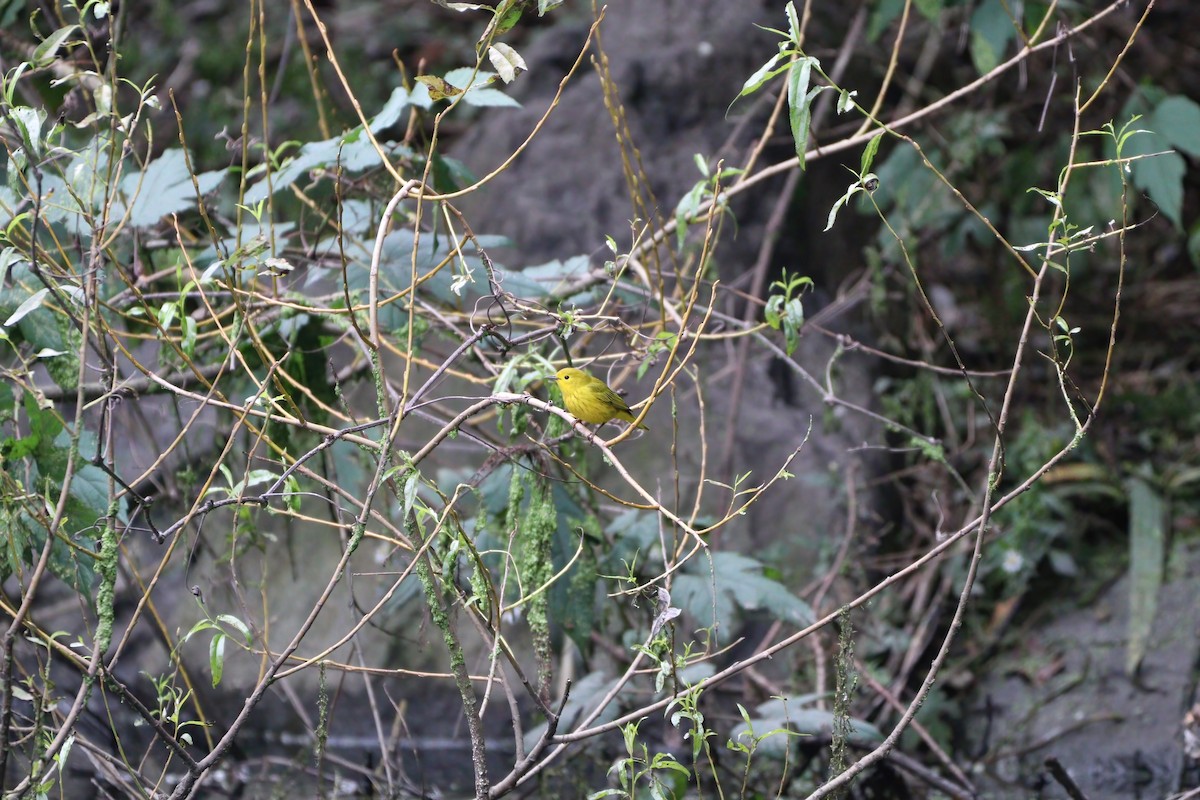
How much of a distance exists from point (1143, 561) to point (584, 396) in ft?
7.14

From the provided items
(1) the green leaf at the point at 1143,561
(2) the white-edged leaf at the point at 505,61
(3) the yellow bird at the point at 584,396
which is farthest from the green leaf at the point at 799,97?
(1) the green leaf at the point at 1143,561

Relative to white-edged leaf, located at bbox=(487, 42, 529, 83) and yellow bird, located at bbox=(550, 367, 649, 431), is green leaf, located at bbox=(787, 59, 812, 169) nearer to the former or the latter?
white-edged leaf, located at bbox=(487, 42, 529, 83)

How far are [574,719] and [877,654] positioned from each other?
41.7 inches

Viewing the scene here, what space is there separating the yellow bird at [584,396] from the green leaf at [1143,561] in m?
1.95

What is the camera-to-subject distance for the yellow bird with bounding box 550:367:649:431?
183 centimetres

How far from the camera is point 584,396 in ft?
6.04

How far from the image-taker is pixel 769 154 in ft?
12.5

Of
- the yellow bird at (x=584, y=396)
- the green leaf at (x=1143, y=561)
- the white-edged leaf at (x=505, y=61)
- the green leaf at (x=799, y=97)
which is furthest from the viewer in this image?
the green leaf at (x=1143, y=561)

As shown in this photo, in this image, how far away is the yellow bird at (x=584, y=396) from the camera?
183cm

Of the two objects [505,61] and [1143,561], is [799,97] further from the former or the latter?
[1143,561]

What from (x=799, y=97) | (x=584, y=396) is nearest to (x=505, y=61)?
(x=799, y=97)

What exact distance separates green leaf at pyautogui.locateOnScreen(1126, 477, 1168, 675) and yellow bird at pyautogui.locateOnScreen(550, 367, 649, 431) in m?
1.95

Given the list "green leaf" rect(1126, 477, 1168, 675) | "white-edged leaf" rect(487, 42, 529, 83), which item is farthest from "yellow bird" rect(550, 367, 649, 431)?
"green leaf" rect(1126, 477, 1168, 675)

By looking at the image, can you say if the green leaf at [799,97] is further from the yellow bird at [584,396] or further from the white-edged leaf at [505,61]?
the yellow bird at [584,396]
